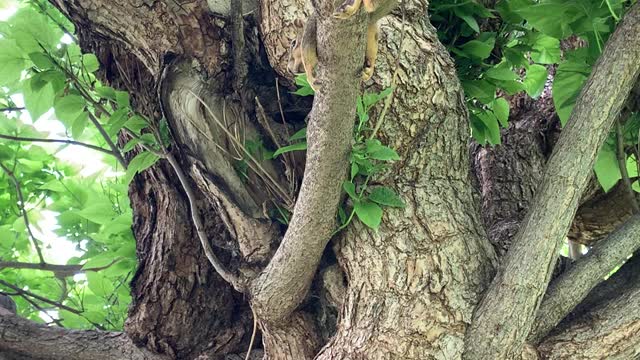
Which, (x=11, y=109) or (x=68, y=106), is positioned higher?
(x=68, y=106)

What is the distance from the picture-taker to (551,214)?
113 cm

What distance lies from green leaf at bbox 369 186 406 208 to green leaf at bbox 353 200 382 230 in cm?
1

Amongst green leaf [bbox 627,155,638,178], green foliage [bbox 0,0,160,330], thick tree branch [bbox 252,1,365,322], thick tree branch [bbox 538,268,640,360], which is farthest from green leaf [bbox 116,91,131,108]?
green leaf [bbox 627,155,638,178]

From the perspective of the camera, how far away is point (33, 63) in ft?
4.42

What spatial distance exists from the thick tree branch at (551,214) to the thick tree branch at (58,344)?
0.82m

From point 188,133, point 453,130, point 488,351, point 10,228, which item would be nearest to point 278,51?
point 188,133

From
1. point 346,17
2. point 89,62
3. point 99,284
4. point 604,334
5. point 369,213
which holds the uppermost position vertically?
point 346,17

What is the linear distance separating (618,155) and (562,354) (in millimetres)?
411

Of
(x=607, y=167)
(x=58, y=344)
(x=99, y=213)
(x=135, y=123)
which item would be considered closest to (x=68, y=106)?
(x=135, y=123)

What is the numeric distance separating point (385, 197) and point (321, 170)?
169 mm

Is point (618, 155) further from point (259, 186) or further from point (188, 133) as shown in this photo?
point (188, 133)

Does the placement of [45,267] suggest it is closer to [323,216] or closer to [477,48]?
[323,216]

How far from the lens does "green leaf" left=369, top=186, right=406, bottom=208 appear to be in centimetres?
118

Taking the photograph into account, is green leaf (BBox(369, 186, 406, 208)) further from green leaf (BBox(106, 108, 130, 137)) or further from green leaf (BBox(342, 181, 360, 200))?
green leaf (BBox(106, 108, 130, 137))
